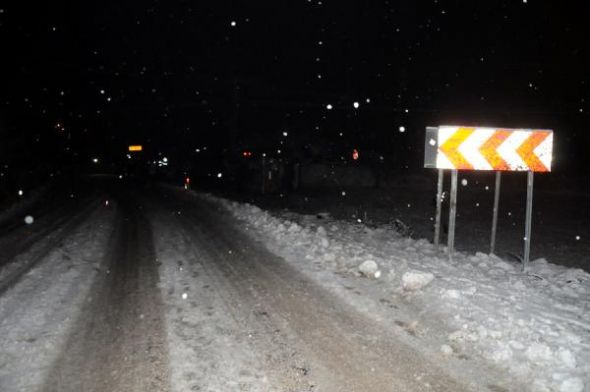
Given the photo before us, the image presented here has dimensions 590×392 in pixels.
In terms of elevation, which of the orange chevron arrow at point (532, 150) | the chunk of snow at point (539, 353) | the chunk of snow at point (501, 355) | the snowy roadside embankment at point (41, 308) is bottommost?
the snowy roadside embankment at point (41, 308)

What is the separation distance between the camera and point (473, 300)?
6.62 meters

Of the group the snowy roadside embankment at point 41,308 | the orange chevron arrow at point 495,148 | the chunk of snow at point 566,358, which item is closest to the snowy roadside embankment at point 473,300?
the chunk of snow at point 566,358

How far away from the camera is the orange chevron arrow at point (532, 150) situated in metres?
8.65

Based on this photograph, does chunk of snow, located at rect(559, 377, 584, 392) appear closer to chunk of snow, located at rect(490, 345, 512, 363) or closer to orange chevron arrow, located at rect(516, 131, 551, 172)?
chunk of snow, located at rect(490, 345, 512, 363)

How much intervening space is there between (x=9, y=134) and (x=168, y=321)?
34.4 meters

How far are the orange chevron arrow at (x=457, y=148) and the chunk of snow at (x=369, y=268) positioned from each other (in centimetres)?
248

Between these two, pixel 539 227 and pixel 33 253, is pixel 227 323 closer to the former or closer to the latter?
pixel 33 253

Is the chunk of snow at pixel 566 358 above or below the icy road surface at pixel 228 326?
above

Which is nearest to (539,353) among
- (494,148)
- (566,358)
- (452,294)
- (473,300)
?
(566,358)

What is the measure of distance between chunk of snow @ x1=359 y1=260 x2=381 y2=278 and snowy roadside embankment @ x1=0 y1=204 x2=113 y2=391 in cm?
468

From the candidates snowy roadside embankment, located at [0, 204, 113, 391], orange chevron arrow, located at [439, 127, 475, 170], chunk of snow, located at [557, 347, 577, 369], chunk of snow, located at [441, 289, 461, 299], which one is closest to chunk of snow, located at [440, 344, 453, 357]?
chunk of snow, located at [557, 347, 577, 369]

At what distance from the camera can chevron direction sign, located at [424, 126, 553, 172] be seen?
8648 millimetres

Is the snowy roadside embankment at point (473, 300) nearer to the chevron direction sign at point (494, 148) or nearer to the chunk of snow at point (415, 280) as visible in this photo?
the chunk of snow at point (415, 280)

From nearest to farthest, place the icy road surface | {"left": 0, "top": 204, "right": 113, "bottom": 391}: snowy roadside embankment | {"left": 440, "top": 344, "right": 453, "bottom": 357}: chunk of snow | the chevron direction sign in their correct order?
the icy road surface, {"left": 0, "top": 204, "right": 113, "bottom": 391}: snowy roadside embankment, {"left": 440, "top": 344, "right": 453, "bottom": 357}: chunk of snow, the chevron direction sign
